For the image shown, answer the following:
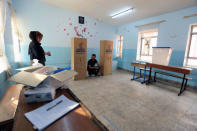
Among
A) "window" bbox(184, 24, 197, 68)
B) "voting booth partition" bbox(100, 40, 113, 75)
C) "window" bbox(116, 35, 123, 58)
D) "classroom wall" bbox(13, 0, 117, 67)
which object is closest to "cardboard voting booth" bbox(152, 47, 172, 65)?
"window" bbox(184, 24, 197, 68)

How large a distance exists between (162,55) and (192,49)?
1162mm

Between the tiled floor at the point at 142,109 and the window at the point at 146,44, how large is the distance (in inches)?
88.9

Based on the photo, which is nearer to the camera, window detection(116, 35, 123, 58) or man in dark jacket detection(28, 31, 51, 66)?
man in dark jacket detection(28, 31, 51, 66)

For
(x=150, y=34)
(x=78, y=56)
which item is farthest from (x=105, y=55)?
(x=150, y=34)

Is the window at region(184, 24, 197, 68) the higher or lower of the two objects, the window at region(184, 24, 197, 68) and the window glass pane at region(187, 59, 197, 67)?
the higher

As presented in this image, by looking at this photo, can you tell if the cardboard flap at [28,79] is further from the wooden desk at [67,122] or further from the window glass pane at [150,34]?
the window glass pane at [150,34]

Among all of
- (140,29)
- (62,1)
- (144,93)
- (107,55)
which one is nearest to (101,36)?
(107,55)

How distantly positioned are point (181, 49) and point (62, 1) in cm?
467

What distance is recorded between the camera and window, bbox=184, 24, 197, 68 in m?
3.18

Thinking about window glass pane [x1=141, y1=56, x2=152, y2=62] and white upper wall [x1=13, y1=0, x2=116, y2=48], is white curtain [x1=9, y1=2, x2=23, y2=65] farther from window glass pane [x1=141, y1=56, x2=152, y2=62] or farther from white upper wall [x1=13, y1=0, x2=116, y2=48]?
window glass pane [x1=141, y1=56, x2=152, y2=62]

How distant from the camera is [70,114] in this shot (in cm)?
68

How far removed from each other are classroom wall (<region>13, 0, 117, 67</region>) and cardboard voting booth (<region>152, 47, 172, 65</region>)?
2.90m

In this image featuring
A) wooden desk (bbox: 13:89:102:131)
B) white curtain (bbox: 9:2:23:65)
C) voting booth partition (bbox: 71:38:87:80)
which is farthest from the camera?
voting booth partition (bbox: 71:38:87:80)

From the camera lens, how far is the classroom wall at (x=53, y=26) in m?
3.08
